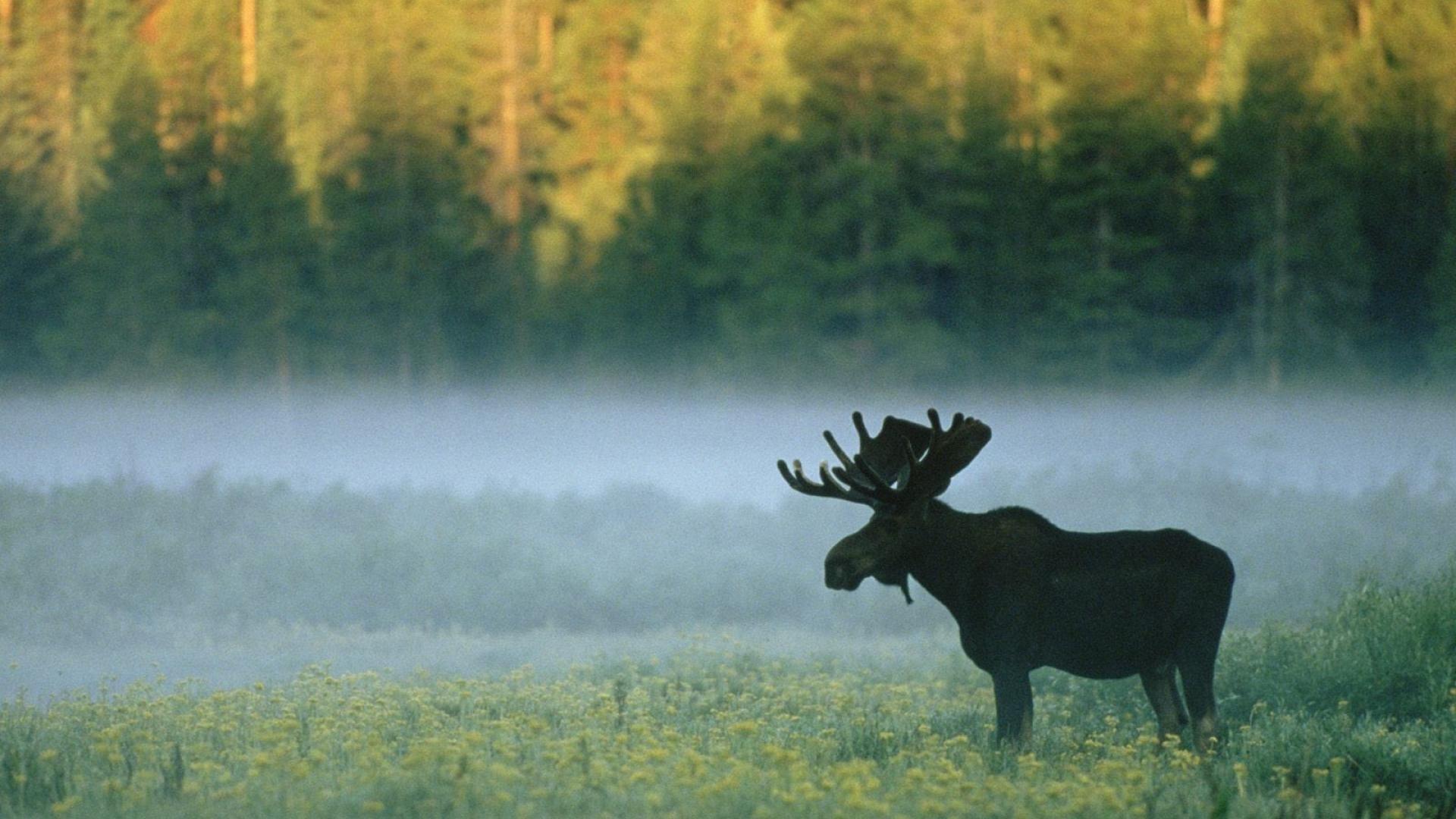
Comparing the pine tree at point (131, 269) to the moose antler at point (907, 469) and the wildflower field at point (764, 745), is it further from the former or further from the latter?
the moose antler at point (907, 469)

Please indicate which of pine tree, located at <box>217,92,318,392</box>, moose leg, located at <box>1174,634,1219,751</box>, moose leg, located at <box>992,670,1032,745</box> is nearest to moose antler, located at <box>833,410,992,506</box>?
moose leg, located at <box>992,670,1032,745</box>

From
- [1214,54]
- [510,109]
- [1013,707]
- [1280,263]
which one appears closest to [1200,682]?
[1013,707]

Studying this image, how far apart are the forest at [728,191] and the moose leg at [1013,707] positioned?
19608 mm

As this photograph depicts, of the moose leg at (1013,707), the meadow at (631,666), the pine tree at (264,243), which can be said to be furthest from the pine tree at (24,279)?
the moose leg at (1013,707)

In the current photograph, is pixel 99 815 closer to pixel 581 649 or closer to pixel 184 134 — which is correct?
pixel 581 649

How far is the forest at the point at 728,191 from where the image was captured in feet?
98.5

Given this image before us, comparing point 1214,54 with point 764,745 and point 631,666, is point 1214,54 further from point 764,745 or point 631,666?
point 764,745

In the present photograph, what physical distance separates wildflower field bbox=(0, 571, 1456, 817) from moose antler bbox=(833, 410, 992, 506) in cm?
122

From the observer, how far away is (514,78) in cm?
3142

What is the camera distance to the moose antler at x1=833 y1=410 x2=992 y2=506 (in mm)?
9164

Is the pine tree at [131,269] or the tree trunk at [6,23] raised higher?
the tree trunk at [6,23]

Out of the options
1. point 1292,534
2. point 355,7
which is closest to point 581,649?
point 1292,534

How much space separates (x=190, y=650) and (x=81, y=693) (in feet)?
18.1

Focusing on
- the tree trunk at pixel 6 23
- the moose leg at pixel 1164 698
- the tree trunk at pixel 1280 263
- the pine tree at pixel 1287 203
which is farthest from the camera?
the tree trunk at pixel 6 23
